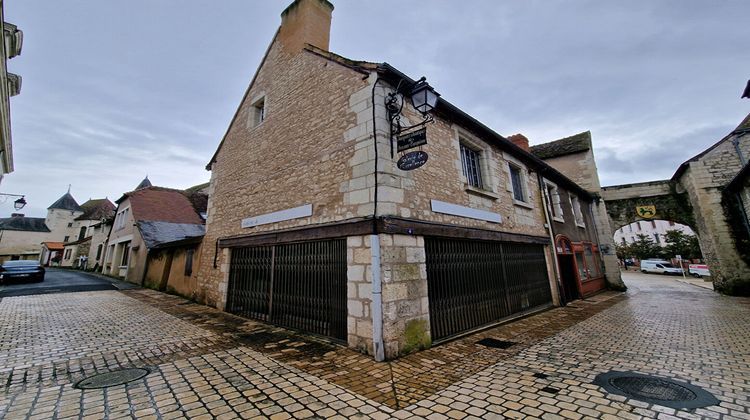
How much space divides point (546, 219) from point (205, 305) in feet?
39.2

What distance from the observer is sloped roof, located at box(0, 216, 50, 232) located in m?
39.7

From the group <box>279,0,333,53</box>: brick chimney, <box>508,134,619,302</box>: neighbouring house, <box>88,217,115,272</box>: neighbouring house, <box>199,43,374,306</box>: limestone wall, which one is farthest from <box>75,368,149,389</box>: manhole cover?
<box>88,217,115,272</box>: neighbouring house

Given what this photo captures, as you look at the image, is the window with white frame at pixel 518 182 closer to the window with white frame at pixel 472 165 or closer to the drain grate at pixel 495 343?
the window with white frame at pixel 472 165

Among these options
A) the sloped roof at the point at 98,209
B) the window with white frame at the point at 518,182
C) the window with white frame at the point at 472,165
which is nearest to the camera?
the window with white frame at the point at 472,165

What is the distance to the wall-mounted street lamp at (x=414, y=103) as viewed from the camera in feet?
16.7

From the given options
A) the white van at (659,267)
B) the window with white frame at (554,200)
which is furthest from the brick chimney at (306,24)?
the white van at (659,267)

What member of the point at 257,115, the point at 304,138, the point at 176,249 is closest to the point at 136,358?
the point at 304,138

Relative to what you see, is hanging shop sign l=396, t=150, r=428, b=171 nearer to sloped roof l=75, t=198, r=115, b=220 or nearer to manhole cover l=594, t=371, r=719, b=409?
manhole cover l=594, t=371, r=719, b=409

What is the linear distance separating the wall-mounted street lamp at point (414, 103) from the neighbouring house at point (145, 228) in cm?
1412

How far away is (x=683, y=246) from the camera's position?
30.1 metres

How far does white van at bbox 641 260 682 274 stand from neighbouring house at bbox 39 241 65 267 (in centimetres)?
6961

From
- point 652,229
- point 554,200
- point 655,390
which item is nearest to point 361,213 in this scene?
point 655,390

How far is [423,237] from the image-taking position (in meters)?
5.48

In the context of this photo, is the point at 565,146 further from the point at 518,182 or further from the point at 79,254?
the point at 79,254
